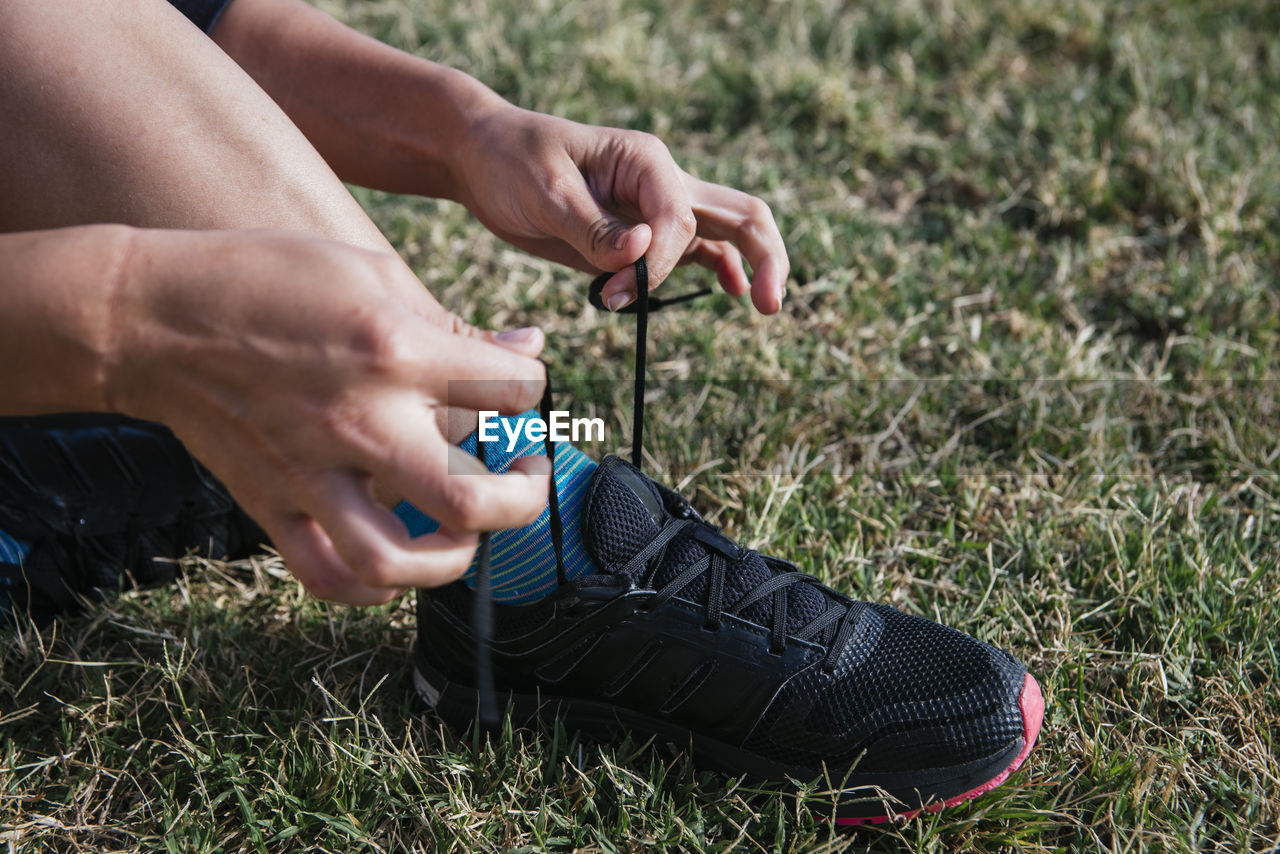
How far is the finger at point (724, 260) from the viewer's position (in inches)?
65.9

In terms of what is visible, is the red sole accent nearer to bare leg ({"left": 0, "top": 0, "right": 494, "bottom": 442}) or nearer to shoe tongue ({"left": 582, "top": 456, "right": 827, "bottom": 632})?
shoe tongue ({"left": 582, "top": 456, "right": 827, "bottom": 632})

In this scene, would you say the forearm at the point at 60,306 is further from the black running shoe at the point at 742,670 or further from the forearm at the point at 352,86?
the forearm at the point at 352,86

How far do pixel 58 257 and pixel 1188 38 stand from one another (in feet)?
11.1

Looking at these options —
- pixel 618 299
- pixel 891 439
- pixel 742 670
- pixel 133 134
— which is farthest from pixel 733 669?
pixel 133 134

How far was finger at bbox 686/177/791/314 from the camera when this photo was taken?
5.06 ft

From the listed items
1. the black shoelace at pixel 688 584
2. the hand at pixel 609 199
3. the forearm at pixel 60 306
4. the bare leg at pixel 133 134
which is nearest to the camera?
the forearm at pixel 60 306

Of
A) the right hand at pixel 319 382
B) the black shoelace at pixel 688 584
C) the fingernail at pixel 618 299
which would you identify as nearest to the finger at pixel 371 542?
the right hand at pixel 319 382

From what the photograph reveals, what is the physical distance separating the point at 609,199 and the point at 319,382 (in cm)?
77

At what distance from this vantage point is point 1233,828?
1.30 metres

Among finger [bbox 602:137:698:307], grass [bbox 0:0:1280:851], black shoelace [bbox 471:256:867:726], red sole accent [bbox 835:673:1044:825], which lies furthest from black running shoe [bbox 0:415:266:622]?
red sole accent [bbox 835:673:1044:825]

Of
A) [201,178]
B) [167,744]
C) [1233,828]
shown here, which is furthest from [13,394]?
[1233,828]

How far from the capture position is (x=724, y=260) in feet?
5.51

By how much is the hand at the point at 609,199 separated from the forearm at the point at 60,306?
0.69 metres

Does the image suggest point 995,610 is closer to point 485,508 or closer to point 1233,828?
point 1233,828
